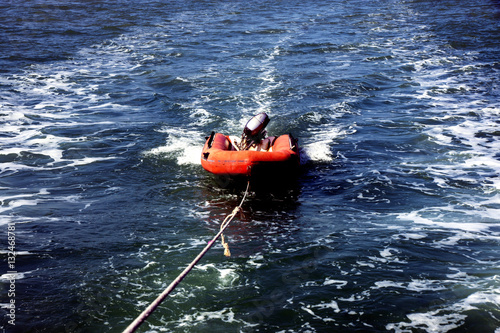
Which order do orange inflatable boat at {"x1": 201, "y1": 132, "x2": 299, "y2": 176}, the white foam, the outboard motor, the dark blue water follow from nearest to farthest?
1. the dark blue water
2. orange inflatable boat at {"x1": 201, "y1": 132, "x2": 299, "y2": 176}
3. the outboard motor
4. the white foam

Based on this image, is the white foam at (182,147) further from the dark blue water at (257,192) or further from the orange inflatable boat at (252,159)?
the orange inflatable boat at (252,159)

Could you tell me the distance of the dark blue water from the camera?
6.54m

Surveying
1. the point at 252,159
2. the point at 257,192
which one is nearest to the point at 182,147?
the point at 257,192

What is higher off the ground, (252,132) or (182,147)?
(252,132)

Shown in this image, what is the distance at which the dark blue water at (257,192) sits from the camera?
654cm

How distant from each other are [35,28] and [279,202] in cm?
2417

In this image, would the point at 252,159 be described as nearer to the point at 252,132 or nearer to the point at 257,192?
the point at 257,192

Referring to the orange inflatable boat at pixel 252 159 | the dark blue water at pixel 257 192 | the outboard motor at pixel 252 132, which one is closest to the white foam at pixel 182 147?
the dark blue water at pixel 257 192

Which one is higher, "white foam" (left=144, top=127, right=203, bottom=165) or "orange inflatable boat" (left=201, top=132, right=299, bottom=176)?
"orange inflatable boat" (left=201, top=132, right=299, bottom=176)

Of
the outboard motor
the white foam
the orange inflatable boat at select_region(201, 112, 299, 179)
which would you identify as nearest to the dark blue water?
→ the white foam

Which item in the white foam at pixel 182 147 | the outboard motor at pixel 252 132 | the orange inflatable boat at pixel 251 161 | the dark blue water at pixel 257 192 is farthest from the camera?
the white foam at pixel 182 147

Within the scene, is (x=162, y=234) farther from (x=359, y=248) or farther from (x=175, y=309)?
(x=359, y=248)

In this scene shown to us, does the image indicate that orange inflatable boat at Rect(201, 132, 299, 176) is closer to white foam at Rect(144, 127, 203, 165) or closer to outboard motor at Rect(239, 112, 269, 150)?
outboard motor at Rect(239, 112, 269, 150)

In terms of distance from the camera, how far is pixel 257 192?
10344 millimetres
